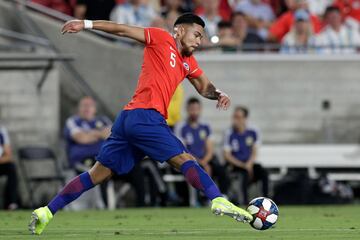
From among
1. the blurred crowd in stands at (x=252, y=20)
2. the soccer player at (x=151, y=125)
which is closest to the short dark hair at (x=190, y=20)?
the soccer player at (x=151, y=125)

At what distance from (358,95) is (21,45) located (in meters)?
6.46

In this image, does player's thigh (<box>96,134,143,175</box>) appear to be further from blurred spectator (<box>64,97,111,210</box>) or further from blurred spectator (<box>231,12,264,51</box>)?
blurred spectator (<box>231,12,264,51</box>)

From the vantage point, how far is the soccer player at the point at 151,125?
11602mm

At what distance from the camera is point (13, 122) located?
2098cm

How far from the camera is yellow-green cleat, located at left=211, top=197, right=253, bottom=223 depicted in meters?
11.2

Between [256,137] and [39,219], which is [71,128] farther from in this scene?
[39,219]

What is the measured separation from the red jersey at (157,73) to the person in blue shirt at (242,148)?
28.5ft

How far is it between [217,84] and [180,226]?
8530 mm

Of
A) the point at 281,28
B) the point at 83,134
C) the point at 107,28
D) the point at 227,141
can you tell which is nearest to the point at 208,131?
the point at 227,141

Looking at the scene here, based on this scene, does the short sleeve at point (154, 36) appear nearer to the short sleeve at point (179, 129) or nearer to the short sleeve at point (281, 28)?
the short sleeve at point (179, 129)

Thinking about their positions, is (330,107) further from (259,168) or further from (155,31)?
(155,31)

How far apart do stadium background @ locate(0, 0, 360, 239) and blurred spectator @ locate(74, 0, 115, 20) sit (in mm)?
435

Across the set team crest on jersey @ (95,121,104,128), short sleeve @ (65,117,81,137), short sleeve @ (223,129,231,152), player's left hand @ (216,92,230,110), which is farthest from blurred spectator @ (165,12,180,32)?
player's left hand @ (216,92,230,110)

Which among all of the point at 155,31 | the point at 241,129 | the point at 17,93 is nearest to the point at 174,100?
the point at 241,129
